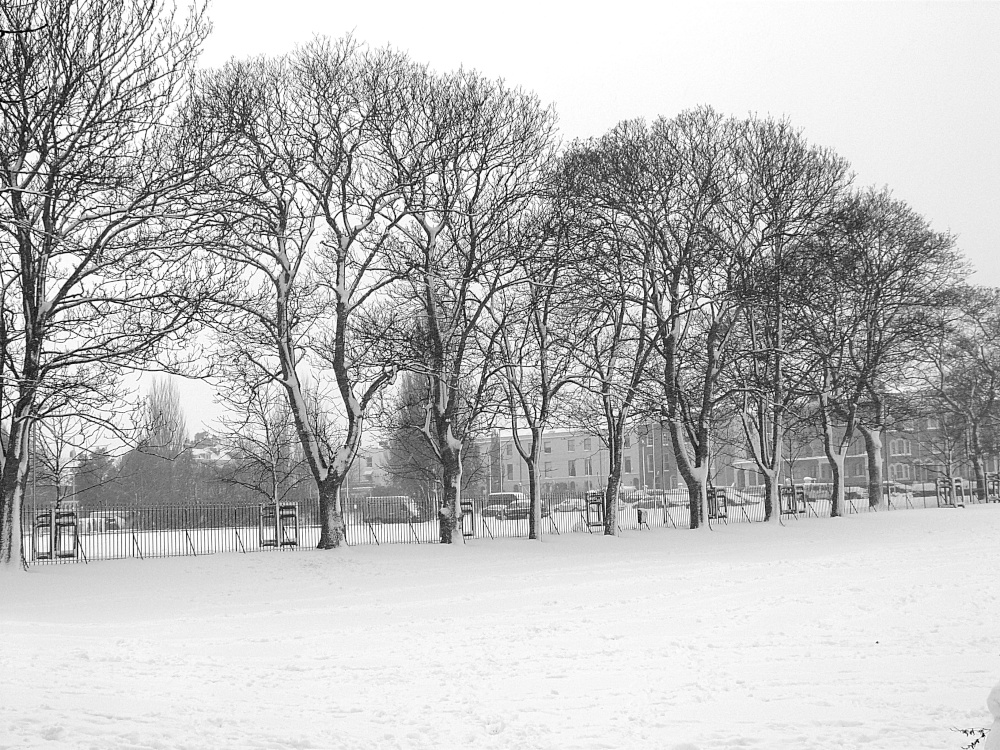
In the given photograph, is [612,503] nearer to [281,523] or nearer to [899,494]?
[281,523]

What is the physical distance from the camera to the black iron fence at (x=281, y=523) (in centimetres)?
2988

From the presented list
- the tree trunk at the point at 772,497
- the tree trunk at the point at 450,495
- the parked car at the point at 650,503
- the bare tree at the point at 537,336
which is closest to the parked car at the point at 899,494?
the parked car at the point at 650,503

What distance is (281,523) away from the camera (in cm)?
3219

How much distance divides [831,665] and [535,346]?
74.5 ft

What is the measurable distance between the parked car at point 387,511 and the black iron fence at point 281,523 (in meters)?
0.04

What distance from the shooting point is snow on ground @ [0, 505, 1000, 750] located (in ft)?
31.3

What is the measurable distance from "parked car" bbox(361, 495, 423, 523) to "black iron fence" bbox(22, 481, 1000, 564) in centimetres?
4

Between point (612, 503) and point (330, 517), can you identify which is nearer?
point (330, 517)

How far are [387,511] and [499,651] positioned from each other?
75.2 feet

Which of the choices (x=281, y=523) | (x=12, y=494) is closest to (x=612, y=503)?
(x=281, y=523)

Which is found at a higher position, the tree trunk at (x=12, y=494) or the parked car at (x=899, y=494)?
the tree trunk at (x=12, y=494)

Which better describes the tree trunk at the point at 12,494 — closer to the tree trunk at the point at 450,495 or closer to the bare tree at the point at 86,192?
the bare tree at the point at 86,192

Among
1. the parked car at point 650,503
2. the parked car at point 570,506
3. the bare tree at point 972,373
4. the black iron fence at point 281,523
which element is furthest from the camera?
the bare tree at point 972,373

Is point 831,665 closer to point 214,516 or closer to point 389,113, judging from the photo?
point 389,113
